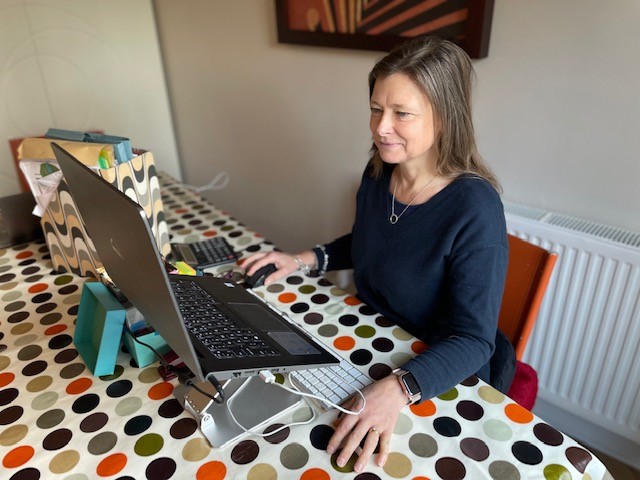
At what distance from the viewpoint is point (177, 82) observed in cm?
239

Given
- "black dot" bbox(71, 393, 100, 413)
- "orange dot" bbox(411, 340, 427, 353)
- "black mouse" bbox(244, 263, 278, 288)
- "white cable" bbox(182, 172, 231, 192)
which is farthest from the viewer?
"white cable" bbox(182, 172, 231, 192)

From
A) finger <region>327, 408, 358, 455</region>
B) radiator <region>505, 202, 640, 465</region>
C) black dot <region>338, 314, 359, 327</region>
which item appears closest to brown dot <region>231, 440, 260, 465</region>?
finger <region>327, 408, 358, 455</region>

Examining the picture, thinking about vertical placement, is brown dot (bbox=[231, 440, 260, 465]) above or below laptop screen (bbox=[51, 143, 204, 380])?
below

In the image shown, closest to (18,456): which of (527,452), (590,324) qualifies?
(527,452)

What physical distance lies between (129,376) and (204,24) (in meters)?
1.68

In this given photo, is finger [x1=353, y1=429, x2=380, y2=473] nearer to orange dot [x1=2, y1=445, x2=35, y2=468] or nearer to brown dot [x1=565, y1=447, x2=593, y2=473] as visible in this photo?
brown dot [x1=565, y1=447, x2=593, y2=473]

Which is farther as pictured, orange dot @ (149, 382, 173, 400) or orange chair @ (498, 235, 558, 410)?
orange chair @ (498, 235, 558, 410)

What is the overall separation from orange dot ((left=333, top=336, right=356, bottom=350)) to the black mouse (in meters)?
0.29

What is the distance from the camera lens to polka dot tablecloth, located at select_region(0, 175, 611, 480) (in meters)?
0.74

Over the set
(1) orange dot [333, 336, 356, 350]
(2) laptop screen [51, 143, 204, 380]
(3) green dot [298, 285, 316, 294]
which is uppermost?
(2) laptop screen [51, 143, 204, 380]

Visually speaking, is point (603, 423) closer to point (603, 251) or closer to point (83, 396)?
point (603, 251)

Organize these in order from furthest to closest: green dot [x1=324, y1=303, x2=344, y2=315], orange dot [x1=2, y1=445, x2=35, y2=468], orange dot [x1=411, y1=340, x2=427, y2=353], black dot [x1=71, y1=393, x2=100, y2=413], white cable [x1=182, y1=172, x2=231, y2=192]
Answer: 1. white cable [x1=182, y1=172, x2=231, y2=192]
2. green dot [x1=324, y1=303, x2=344, y2=315]
3. orange dot [x1=411, y1=340, x2=427, y2=353]
4. black dot [x1=71, y1=393, x2=100, y2=413]
5. orange dot [x1=2, y1=445, x2=35, y2=468]

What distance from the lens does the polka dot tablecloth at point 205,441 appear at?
29.2 inches

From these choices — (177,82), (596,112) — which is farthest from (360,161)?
(177,82)
